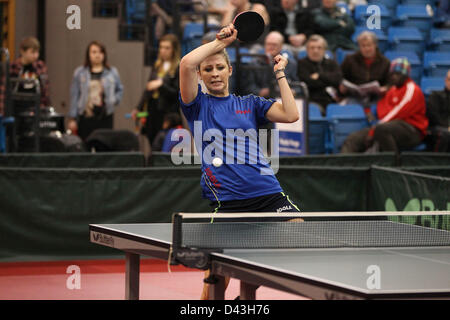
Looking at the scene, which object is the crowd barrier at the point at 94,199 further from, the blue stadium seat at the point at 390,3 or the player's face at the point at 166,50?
the blue stadium seat at the point at 390,3

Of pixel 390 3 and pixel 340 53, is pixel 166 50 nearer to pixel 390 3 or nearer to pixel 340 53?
pixel 340 53

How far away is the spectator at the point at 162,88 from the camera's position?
9.62m

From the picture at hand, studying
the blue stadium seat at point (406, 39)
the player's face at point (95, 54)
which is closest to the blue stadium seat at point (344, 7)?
the blue stadium seat at point (406, 39)

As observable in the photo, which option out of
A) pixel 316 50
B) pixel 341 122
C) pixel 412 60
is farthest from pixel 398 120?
pixel 412 60

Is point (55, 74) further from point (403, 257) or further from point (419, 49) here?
point (403, 257)

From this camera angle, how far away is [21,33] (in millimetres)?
12898

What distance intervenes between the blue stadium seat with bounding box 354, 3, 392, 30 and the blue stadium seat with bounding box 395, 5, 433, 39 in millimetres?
194

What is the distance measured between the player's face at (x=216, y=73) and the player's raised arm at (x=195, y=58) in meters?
0.10

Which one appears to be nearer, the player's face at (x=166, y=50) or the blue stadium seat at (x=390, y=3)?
the player's face at (x=166, y=50)

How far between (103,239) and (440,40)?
408 inches

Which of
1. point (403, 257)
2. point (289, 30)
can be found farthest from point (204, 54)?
point (289, 30)

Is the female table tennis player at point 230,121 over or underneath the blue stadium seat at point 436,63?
underneath
